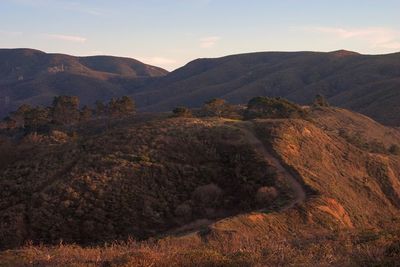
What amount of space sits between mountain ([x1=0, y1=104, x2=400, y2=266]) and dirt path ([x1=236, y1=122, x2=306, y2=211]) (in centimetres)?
9

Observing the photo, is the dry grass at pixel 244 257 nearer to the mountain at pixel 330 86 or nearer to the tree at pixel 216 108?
the tree at pixel 216 108

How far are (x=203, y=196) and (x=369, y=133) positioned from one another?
48014mm

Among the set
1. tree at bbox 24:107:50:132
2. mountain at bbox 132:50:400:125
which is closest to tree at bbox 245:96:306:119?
tree at bbox 24:107:50:132

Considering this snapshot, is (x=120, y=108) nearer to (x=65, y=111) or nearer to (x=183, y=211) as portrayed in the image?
(x=65, y=111)

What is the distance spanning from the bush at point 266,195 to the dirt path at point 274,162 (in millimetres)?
1204

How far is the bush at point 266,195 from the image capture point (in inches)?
1068

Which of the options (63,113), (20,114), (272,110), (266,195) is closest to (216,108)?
(272,110)

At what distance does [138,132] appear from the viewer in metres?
37.3

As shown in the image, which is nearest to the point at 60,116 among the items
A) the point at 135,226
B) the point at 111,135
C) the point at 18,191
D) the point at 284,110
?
the point at 284,110

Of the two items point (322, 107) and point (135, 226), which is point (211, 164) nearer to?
point (135, 226)

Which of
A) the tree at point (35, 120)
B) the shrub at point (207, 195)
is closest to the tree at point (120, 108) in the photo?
the tree at point (35, 120)

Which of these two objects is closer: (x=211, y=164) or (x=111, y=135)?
(x=211, y=164)

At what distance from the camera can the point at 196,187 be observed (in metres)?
29.5

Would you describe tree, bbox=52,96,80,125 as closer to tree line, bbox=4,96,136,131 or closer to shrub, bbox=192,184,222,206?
tree line, bbox=4,96,136,131
